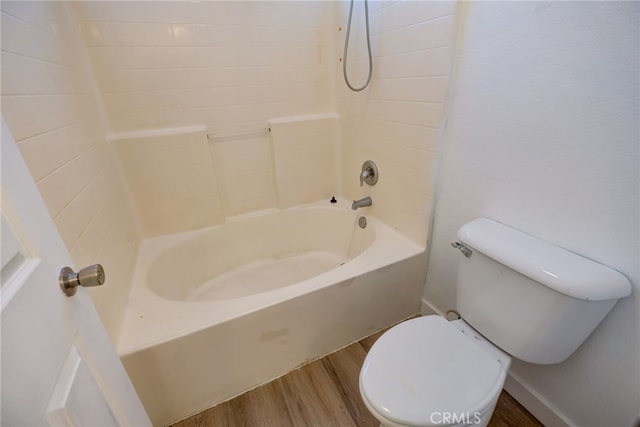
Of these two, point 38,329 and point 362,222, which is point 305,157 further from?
point 38,329

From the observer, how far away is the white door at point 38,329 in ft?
1.24

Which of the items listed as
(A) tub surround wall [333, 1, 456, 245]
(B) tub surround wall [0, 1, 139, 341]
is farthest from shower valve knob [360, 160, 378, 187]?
(B) tub surround wall [0, 1, 139, 341]

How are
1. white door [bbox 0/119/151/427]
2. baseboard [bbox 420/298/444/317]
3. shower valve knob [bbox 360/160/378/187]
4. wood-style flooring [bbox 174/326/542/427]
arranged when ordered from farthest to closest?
shower valve knob [bbox 360/160/378/187]
baseboard [bbox 420/298/444/317]
wood-style flooring [bbox 174/326/542/427]
white door [bbox 0/119/151/427]

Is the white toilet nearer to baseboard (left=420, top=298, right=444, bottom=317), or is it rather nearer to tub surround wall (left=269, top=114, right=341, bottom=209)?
baseboard (left=420, top=298, right=444, bottom=317)

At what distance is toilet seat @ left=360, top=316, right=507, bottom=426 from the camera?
77 centimetres

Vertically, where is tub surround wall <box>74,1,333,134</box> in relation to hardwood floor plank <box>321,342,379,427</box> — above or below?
above

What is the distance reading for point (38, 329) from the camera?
432mm

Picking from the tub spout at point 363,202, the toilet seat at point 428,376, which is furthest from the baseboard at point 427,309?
the tub spout at point 363,202

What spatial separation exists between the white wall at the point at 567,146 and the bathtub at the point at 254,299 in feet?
1.90

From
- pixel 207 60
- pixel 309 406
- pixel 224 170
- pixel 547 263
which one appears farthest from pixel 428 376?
pixel 207 60

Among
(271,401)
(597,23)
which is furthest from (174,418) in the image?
(597,23)

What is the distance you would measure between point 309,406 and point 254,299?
0.52m

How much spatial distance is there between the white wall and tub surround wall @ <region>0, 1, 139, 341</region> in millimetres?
1420

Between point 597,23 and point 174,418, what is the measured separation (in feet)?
6.28
